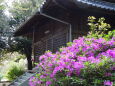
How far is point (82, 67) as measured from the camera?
2504 millimetres

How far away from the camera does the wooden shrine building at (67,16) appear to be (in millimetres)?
5371

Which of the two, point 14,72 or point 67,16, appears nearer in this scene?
point 67,16

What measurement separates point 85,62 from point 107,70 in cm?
32

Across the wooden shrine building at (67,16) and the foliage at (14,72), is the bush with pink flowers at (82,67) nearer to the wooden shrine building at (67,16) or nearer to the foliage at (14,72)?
the wooden shrine building at (67,16)

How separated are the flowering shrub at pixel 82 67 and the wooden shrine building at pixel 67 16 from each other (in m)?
2.32

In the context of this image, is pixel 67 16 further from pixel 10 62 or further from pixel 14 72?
pixel 10 62

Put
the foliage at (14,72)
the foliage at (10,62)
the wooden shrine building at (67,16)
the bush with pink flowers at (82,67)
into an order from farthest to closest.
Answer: the foliage at (10,62) < the foliage at (14,72) < the wooden shrine building at (67,16) < the bush with pink flowers at (82,67)

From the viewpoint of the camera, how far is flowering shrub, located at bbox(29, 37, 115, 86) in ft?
7.97

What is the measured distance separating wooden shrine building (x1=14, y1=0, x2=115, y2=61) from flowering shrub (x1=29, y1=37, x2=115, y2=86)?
2320 mm

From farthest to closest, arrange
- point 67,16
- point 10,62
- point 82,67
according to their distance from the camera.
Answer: point 10,62 < point 67,16 < point 82,67

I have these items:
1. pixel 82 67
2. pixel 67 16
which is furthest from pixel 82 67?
pixel 67 16

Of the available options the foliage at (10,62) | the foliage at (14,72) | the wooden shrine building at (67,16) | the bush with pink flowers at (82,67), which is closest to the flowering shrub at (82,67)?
the bush with pink flowers at (82,67)

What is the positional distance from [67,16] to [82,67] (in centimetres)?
445

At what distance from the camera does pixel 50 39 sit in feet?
26.6
